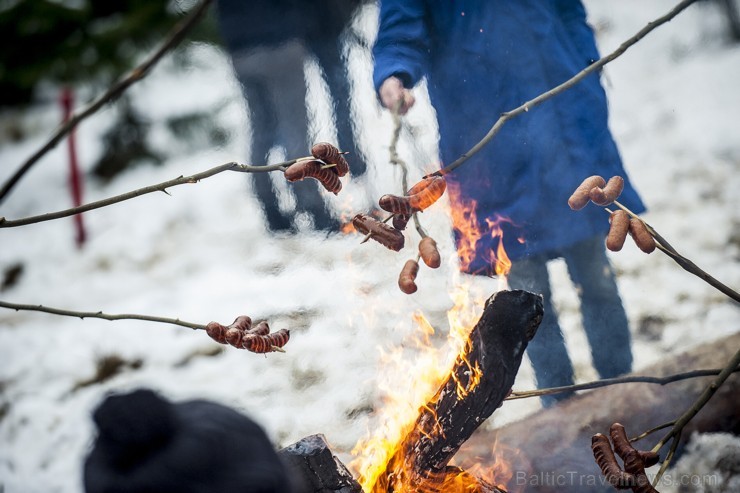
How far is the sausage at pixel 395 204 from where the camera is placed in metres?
1.60

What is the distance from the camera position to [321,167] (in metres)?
1.49

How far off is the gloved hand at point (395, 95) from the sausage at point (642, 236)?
89cm

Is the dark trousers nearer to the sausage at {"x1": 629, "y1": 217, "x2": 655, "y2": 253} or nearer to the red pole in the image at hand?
the sausage at {"x1": 629, "y1": 217, "x2": 655, "y2": 253}

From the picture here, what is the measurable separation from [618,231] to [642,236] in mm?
60

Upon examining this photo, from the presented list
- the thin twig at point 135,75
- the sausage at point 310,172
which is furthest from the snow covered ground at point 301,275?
the thin twig at point 135,75

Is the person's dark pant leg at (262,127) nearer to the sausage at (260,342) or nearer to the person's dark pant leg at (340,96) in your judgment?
the person's dark pant leg at (340,96)

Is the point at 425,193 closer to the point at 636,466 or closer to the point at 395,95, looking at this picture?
the point at 395,95

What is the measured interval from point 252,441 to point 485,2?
6.04 ft

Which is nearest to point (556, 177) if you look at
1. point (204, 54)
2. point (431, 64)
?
point (431, 64)

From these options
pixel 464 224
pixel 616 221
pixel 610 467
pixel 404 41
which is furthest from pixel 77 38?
pixel 610 467

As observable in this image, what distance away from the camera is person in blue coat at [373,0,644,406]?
7.41 feet

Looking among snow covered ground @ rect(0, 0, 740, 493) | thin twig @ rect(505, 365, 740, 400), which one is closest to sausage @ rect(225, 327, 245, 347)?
snow covered ground @ rect(0, 0, 740, 493)

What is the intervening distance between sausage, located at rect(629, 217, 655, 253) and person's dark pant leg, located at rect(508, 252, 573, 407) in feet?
2.73

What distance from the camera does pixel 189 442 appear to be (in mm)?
1057
